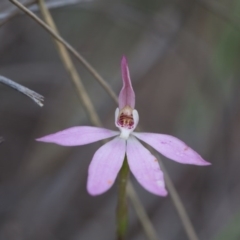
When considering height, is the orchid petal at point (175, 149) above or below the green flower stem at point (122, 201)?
above

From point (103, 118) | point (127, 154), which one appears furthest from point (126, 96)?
point (103, 118)

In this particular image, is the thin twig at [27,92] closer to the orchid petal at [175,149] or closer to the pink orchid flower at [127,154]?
the pink orchid flower at [127,154]

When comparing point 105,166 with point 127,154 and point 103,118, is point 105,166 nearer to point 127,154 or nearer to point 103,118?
point 127,154

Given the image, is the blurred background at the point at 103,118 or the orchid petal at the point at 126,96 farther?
the blurred background at the point at 103,118

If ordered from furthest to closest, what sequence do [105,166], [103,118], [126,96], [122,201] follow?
[103,118] < [126,96] < [122,201] < [105,166]

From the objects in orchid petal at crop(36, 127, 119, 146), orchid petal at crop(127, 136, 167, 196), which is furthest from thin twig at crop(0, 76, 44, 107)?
orchid petal at crop(127, 136, 167, 196)

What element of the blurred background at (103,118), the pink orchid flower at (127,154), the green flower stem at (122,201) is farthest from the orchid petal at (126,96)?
the blurred background at (103,118)
